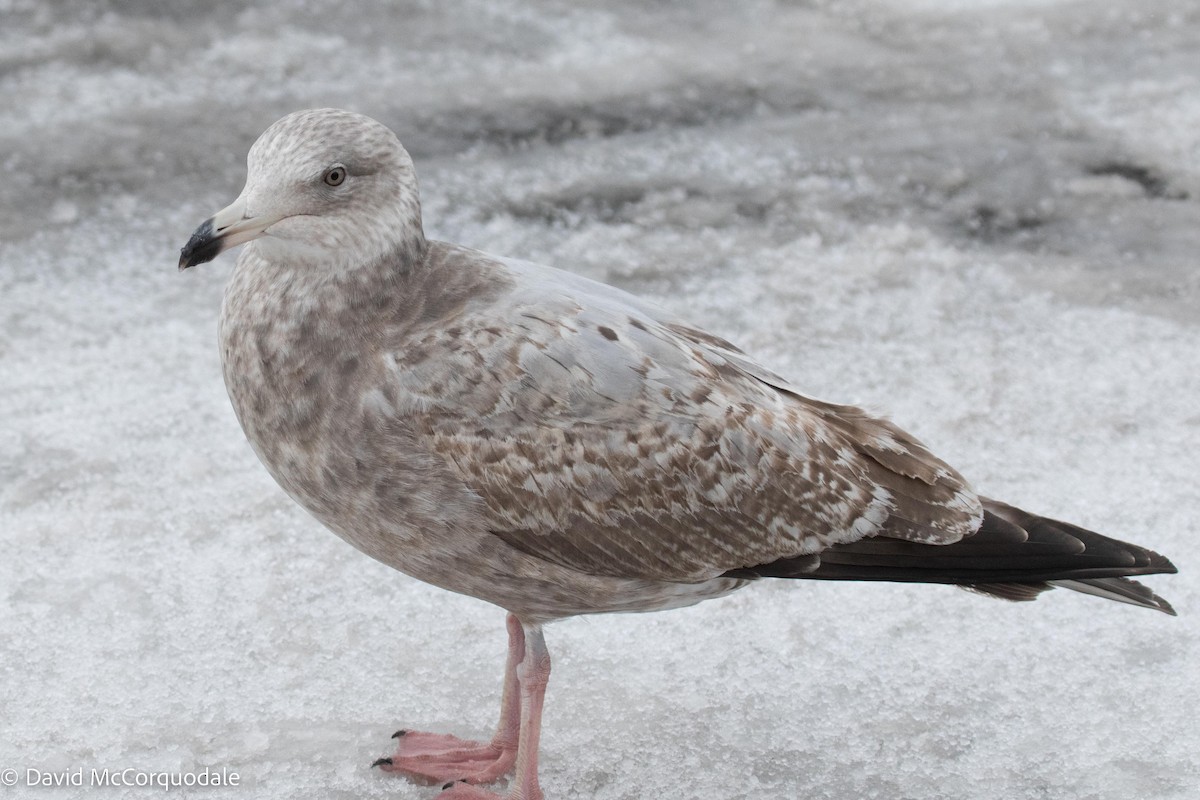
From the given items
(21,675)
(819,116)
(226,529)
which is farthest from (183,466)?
(819,116)

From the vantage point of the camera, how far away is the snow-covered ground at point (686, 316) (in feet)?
12.4

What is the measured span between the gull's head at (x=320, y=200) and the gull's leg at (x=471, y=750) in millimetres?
1038

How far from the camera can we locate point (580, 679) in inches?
157

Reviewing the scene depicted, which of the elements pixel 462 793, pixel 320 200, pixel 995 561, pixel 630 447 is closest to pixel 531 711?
pixel 462 793

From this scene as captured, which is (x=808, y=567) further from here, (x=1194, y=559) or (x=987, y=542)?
(x=1194, y=559)

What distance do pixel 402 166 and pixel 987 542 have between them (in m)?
1.60

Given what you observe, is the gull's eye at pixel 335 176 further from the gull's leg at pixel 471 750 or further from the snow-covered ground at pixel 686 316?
the snow-covered ground at pixel 686 316

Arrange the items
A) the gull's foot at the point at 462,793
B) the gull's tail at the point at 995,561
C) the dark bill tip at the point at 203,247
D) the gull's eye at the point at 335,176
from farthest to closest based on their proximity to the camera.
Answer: the gull's foot at the point at 462,793
the gull's tail at the point at 995,561
the gull's eye at the point at 335,176
the dark bill tip at the point at 203,247

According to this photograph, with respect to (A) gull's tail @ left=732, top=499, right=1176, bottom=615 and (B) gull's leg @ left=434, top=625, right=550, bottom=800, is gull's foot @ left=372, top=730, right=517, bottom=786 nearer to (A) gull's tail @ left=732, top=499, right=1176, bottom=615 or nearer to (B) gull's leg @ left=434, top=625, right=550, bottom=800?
(B) gull's leg @ left=434, top=625, right=550, bottom=800

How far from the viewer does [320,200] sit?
3199 millimetres

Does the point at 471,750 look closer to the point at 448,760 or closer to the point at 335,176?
the point at 448,760

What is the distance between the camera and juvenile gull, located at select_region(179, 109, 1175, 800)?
315 cm

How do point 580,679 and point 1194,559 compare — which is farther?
point 1194,559

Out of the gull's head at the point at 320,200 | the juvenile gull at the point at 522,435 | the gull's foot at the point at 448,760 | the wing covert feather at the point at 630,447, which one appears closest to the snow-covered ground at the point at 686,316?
the gull's foot at the point at 448,760
